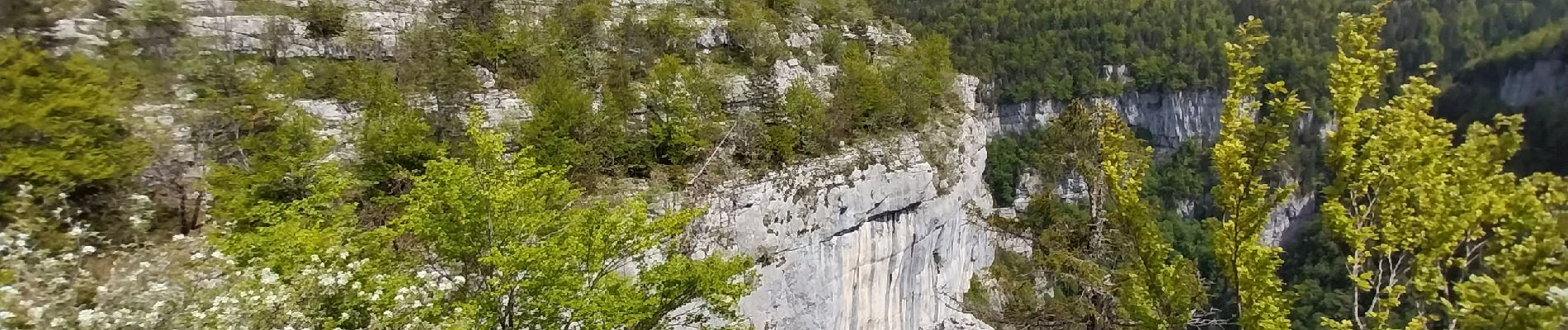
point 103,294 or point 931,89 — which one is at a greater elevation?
point 103,294

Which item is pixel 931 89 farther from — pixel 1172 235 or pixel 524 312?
pixel 1172 235

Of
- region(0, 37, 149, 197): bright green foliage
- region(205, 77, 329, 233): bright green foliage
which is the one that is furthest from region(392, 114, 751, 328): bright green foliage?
region(0, 37, 149, 197): bright green foliage

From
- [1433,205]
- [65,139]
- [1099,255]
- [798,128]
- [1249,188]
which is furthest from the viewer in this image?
[798,128]

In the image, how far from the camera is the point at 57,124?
909cm

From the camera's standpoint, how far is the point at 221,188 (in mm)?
10414

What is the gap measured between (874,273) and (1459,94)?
85.0m

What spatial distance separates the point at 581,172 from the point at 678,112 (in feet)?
8.35

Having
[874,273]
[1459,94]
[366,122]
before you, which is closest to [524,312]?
[366,122]

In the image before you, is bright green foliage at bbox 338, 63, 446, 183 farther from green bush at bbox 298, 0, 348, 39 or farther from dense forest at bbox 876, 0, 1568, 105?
dense forest at bbox 876, 0, 1568, 105

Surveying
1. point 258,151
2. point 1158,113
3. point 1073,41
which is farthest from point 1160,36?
point 258,151

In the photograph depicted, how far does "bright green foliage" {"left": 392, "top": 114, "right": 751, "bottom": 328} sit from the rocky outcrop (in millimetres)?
71967

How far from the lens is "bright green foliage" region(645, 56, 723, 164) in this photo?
659 inches

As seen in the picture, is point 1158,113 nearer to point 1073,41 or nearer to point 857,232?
point 1073,41

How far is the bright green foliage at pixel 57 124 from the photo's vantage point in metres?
8.73
